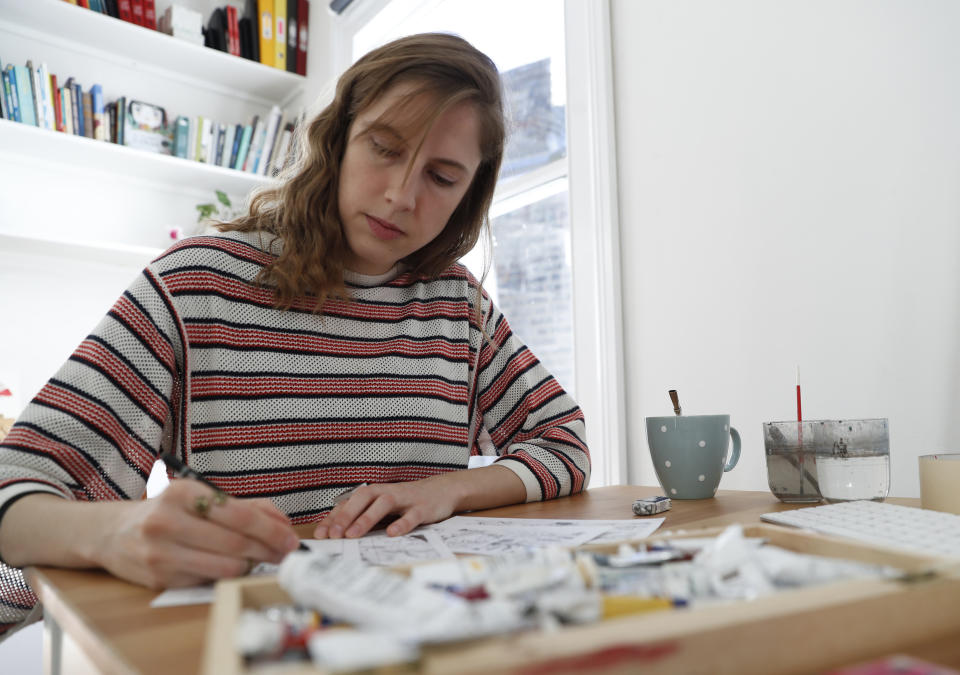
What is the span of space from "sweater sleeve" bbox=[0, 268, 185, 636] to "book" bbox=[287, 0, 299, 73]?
7.72ft

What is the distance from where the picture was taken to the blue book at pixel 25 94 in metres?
2.35

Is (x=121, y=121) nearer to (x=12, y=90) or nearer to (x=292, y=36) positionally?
(x=12, y=90)

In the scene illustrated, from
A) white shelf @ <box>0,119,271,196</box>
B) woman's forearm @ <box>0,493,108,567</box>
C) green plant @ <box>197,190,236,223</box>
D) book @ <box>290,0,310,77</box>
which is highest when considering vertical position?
book @ <box>290,0,310,77</box>

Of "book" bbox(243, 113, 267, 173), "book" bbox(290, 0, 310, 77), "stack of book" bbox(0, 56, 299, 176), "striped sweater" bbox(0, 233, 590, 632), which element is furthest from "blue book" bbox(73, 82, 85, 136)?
"striped sweater" bbox(0, 233, 590, 632)

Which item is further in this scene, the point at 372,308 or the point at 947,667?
the point at 372,308

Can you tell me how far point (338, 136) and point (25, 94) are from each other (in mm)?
1860

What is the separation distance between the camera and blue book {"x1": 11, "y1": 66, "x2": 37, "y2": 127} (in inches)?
92.4

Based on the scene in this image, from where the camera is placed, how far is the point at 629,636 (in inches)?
10.4

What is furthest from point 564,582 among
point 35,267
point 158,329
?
point 35,267

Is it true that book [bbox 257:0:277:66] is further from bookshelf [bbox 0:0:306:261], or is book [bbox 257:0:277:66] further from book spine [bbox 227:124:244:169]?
book spine [bbox 227:124:244:169]

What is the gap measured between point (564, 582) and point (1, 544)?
0.55 meters

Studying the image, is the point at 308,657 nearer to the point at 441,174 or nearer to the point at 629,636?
the point at 629,636

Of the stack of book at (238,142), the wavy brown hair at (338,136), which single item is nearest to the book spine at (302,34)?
the stack of book at (238,142)

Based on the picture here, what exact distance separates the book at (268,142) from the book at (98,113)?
0.57 metres
